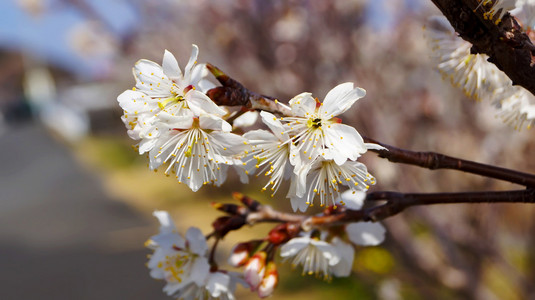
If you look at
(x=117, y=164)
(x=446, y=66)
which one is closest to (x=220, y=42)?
(x=446, y=66)

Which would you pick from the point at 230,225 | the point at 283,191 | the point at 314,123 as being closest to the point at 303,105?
the point at 314,123

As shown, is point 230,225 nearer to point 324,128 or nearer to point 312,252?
point 312,252

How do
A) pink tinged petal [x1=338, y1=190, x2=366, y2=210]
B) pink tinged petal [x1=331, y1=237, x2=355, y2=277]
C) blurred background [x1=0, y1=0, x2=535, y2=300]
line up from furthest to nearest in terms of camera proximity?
1. blurred background [x1=0, y1=0, x2=535, y2=300]
2. pink tinged petal [x1=331, y1=237, x2=355, y2=277]
3. pink tinged petal [x1=338, y1=190, x2=366, y2=210]

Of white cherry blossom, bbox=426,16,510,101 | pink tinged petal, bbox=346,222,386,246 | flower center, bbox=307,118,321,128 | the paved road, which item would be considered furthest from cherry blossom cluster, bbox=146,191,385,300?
the paved road

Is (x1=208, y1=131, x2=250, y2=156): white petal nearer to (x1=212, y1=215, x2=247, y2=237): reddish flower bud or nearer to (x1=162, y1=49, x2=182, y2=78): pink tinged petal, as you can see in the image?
(x1=162, y1=49, x2=182, y2=78): pink tinged petal

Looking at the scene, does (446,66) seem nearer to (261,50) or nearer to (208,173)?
(208,173)

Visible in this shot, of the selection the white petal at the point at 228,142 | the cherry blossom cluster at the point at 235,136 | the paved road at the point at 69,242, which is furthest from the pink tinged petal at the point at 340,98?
the paved road at the point at 69,242

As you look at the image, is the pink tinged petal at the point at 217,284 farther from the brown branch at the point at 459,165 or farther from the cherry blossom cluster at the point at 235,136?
the brown branch at the point at 459,165
